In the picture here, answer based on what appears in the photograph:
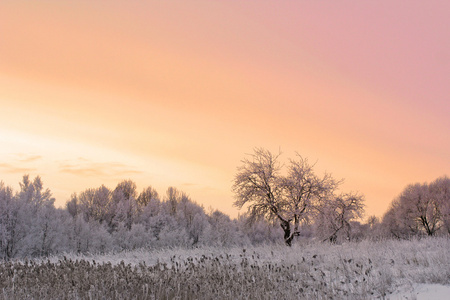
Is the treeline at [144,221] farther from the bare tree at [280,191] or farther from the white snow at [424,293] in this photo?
the white snow at [424,293]

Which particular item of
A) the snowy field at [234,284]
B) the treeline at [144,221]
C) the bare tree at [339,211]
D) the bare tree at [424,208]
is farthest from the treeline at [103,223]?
the bare tree at [424,208]

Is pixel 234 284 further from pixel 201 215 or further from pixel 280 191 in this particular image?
pixel 201 215

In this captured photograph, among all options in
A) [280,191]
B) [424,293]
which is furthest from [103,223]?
[424,293]

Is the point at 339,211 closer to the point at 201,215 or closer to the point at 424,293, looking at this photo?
the point at 424,293

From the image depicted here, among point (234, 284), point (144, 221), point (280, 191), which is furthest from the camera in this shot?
point (144, 221)

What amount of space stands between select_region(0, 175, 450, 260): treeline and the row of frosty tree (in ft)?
0.33

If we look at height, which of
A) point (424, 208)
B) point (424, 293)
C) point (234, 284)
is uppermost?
point (424, 208)

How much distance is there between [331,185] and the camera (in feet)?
91.1

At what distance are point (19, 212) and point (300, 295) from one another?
38.6 m

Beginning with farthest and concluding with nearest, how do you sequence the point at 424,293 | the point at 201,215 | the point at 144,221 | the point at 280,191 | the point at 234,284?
the point at 201,215
the point at 144,221
the point at 280,191
the point at 234,284
the point at 424,293

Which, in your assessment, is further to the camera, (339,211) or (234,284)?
Result: (339,211)

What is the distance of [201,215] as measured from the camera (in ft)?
259

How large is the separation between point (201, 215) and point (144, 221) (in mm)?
14729

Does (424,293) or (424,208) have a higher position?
(424,208)
